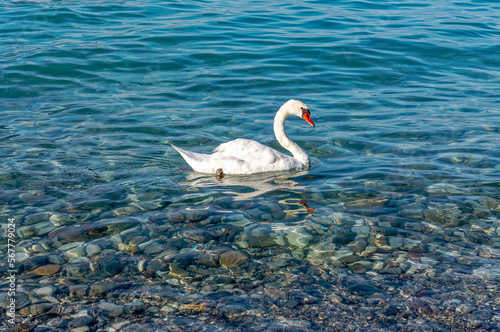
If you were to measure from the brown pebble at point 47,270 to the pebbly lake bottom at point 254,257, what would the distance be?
0.07 feet

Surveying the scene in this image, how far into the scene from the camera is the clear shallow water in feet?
24.6

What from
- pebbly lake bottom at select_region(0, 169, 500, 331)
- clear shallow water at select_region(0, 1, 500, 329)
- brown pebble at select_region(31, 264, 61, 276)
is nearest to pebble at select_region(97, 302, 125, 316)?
pebbly lake bottom at select_region(0, 169, 500, 331)

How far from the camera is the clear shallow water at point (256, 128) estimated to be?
7.49 m

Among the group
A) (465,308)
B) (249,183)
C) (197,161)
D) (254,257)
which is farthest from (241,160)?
(465,308)

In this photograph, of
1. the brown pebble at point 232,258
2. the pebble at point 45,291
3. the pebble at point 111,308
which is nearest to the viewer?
the pebble at point 111,308

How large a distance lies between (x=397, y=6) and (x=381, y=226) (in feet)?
66.2

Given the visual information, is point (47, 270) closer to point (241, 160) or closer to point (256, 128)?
point (241, 160)

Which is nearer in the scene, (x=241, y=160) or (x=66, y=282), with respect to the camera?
(x=66, y=282)

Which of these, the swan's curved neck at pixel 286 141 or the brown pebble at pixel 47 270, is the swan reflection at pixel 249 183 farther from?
the brown pebble at pixel 47 270

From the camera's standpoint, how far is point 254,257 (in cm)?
692

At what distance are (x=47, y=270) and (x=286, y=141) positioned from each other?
17.5ft

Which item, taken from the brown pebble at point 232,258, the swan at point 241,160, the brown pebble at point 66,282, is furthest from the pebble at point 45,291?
the swan at point 241,160

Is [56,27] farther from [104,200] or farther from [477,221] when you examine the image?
[477,221]

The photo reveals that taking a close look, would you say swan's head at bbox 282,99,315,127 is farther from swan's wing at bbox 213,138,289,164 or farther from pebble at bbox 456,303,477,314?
pebble at bbox 456,303,477,314
